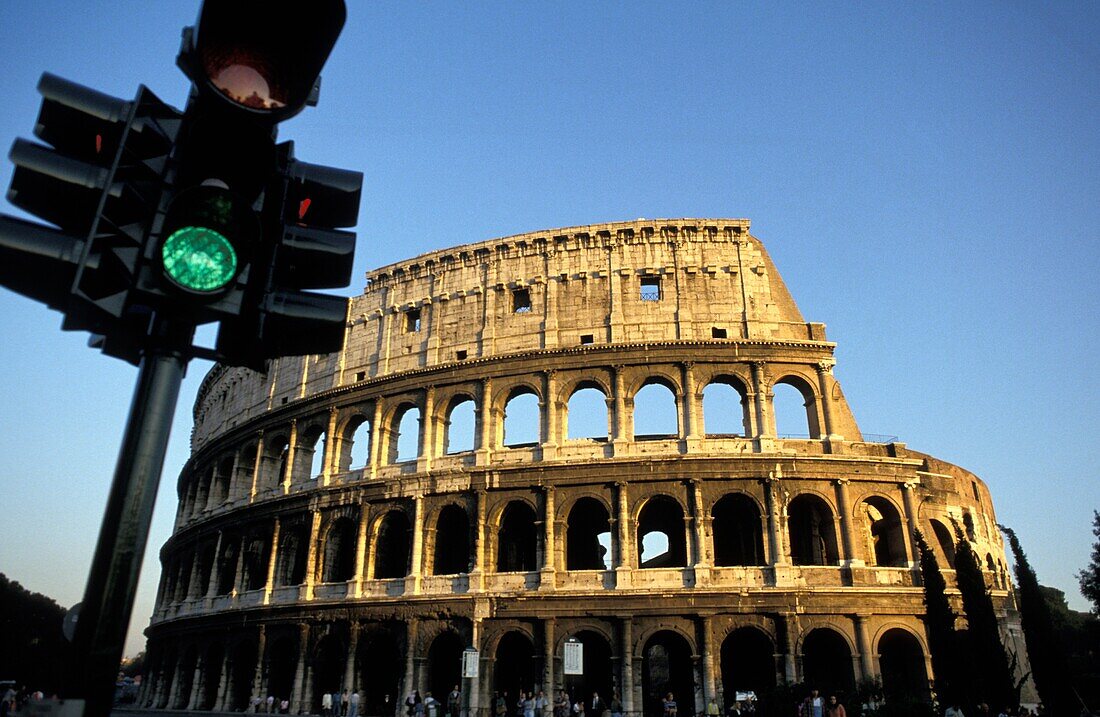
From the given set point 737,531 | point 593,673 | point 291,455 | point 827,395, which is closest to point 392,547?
point 291,455

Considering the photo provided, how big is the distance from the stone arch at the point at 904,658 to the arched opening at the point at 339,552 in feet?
54.4

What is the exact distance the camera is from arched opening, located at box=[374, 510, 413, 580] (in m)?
25.4

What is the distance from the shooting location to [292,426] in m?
29.2

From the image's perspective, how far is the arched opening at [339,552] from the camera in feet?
85.3

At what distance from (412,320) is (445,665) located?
39.7 ft

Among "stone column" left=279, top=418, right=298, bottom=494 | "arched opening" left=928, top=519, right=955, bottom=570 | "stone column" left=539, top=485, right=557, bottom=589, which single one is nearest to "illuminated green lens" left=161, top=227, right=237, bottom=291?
"stone column" left=539, top=485, right=557, bottom=589

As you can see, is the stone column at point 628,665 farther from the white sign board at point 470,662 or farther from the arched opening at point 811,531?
the arched opening at point 811,531

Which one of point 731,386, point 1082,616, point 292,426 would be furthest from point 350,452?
point 1082,616

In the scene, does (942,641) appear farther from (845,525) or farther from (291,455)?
(291,455)

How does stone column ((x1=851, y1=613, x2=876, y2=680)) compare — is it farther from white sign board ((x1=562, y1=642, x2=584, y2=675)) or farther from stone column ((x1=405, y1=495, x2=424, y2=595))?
stone column ((x1=405, y1=495, x2=424, y2=595))

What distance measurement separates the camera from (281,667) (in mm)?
26328

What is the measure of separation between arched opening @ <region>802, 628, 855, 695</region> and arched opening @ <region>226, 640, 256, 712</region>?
18198 millimetres

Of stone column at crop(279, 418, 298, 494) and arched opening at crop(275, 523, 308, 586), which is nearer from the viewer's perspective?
arched opening at crop(275, 523, 308, 586)

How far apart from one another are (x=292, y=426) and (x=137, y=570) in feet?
90.9
